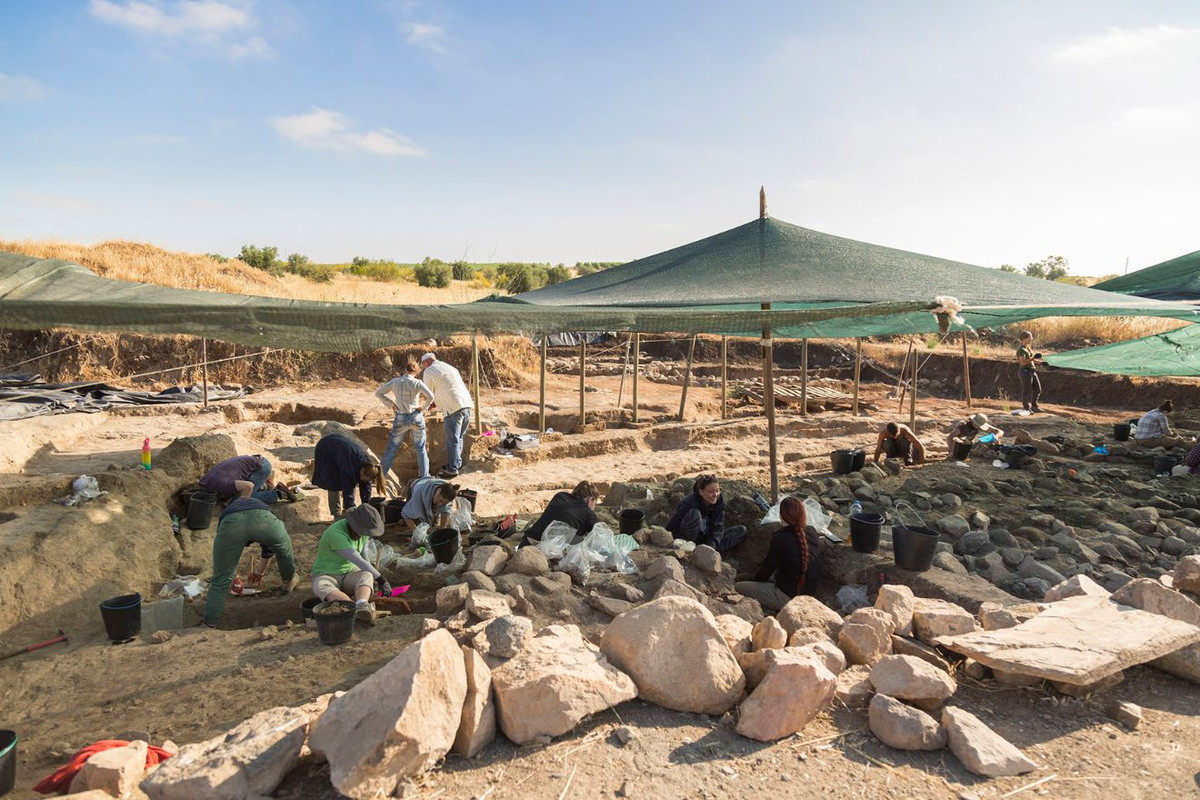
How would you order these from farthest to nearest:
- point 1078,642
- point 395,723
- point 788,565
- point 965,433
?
point 965,433, point 788,565, point 1078,642, point 395,723

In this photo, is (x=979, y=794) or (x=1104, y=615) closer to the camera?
(x=979, y=794)

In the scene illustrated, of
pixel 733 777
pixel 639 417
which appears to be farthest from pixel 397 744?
pixel 639 417

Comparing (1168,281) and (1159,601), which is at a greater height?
(1168,281)

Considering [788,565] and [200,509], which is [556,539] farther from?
[200,509]

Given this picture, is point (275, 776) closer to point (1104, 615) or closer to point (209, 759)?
point (209, 759)

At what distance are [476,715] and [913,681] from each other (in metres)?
1.93

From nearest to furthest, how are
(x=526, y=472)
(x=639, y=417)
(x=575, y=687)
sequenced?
1. (x=575, y=687)
2. (x=526, y=472)
3. (x=639, y=417)

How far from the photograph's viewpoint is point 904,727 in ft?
9.12

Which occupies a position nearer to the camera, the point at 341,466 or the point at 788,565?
the point at 788,565

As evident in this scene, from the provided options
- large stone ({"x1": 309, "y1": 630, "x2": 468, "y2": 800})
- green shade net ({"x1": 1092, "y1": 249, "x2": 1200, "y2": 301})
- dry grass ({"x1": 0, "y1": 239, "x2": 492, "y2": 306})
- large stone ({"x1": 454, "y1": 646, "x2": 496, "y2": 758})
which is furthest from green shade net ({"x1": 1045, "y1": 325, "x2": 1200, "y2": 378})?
dry grass ({"x1": 0, "y1": 239, "x2": 492, "y2": 306})

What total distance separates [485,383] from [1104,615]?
14.1m

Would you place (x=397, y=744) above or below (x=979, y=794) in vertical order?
above

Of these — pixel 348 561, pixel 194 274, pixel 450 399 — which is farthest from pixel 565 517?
pixel 194 274

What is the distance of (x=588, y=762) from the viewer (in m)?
2.68
